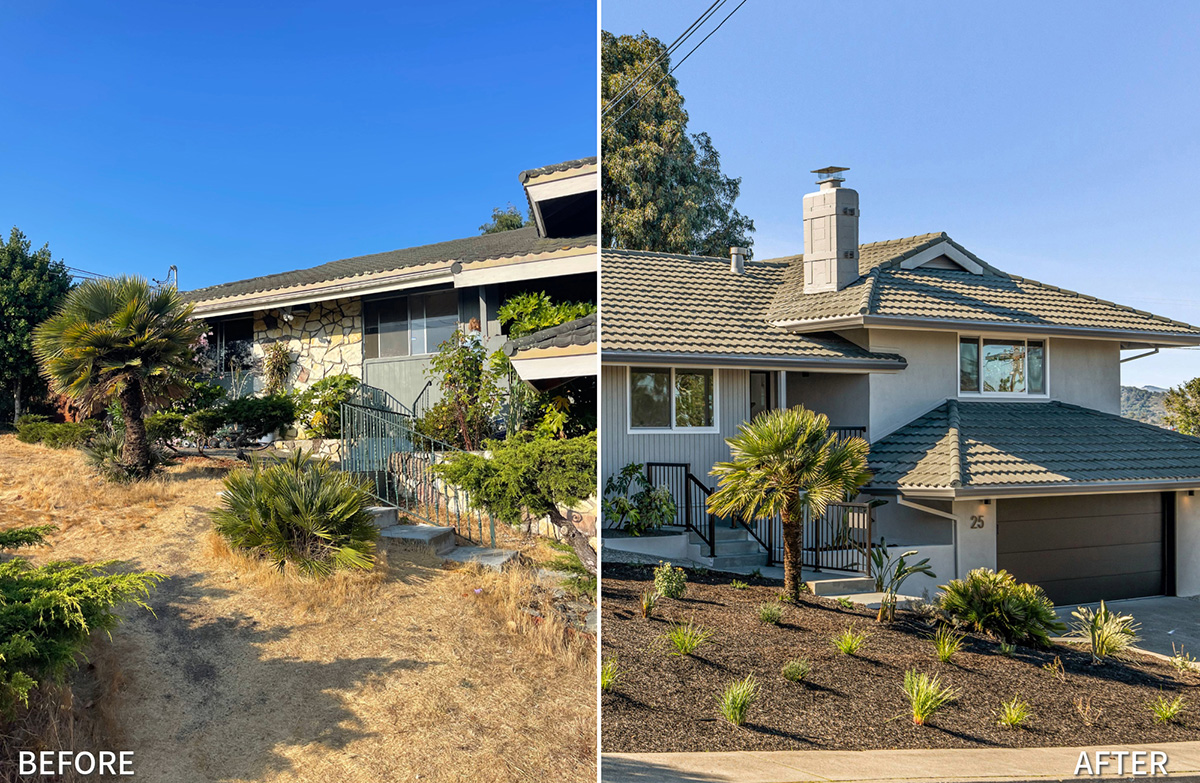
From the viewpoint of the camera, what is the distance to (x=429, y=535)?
27.2 feet

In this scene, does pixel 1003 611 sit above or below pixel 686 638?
below

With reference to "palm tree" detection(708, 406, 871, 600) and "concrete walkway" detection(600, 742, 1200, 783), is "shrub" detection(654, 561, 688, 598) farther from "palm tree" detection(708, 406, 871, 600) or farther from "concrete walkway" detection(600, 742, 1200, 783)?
"concrete walkway" detection(600, 742, 1200, 783)

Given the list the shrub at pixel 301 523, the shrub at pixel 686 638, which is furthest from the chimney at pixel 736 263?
the shrub at pixel 686 638

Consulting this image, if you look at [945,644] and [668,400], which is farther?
[668,400]

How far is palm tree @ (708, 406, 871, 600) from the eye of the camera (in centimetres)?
794

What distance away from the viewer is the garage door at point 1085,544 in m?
11.1

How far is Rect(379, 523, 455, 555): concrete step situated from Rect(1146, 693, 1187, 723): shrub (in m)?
6.60

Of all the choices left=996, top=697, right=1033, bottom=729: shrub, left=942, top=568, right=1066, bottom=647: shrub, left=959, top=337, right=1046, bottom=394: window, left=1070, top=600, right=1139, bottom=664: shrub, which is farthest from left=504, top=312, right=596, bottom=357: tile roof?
left=959, top=337, right=1046, bottom=394: window

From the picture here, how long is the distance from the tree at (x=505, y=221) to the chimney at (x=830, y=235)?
18244mm

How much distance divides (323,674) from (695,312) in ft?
24.6

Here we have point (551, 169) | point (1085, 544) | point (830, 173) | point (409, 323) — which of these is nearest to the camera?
point (1085, 544)

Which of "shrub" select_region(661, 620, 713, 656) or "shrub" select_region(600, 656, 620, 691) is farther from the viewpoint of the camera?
"shrub" select_region(661, 620, 713, 656)

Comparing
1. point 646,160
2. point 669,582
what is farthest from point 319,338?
point 646,160

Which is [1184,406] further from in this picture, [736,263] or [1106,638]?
[1106,638]
